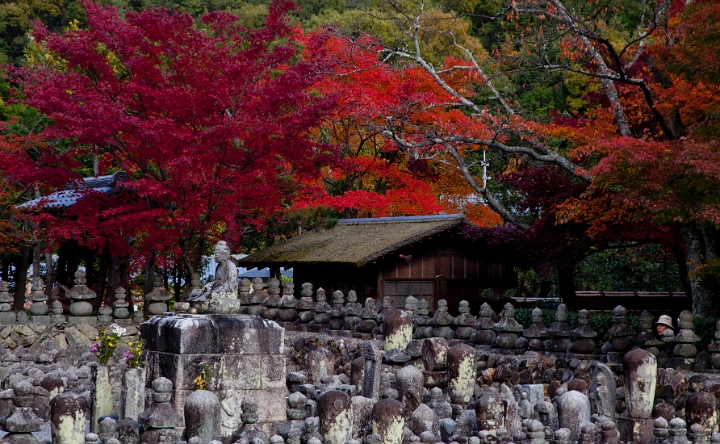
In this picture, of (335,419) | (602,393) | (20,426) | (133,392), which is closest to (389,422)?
(335,419)

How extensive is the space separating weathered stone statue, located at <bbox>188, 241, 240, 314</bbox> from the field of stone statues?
0.09 meters

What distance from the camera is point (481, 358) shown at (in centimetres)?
1309

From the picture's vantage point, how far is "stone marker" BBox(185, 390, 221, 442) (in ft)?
24.7

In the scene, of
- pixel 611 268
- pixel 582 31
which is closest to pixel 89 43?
pixel 582 31

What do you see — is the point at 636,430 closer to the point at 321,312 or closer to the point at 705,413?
the point at 705,413

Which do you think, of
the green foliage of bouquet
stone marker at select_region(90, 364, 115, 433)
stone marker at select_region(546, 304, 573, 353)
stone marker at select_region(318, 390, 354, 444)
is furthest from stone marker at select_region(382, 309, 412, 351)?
stone marker at select_region(318, 390, 354, 444)

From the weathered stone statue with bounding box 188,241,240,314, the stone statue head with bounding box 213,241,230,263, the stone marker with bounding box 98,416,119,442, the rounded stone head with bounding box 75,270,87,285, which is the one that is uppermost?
the rounded stone head with bounding box 75,270,87,285

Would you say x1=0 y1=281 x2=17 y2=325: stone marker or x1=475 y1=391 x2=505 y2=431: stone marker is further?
x1=0 y1=281 x2=17 y2=325: stone marker

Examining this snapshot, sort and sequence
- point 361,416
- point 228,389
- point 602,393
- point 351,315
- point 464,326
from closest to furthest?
1. point 361,416
2. point 602,393
3. point 228,389
4. point 464,326
5. point 351,315

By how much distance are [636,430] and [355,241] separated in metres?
12.2

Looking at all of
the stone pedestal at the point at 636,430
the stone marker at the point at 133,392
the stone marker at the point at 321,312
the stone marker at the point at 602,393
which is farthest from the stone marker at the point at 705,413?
the stone marker at the point at 321,312

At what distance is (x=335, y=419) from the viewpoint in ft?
23.3

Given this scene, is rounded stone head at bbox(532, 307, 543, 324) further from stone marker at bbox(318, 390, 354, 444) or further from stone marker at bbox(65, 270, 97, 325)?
stone marker at bbox(65, 270, 97, 325)

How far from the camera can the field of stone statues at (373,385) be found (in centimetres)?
726
